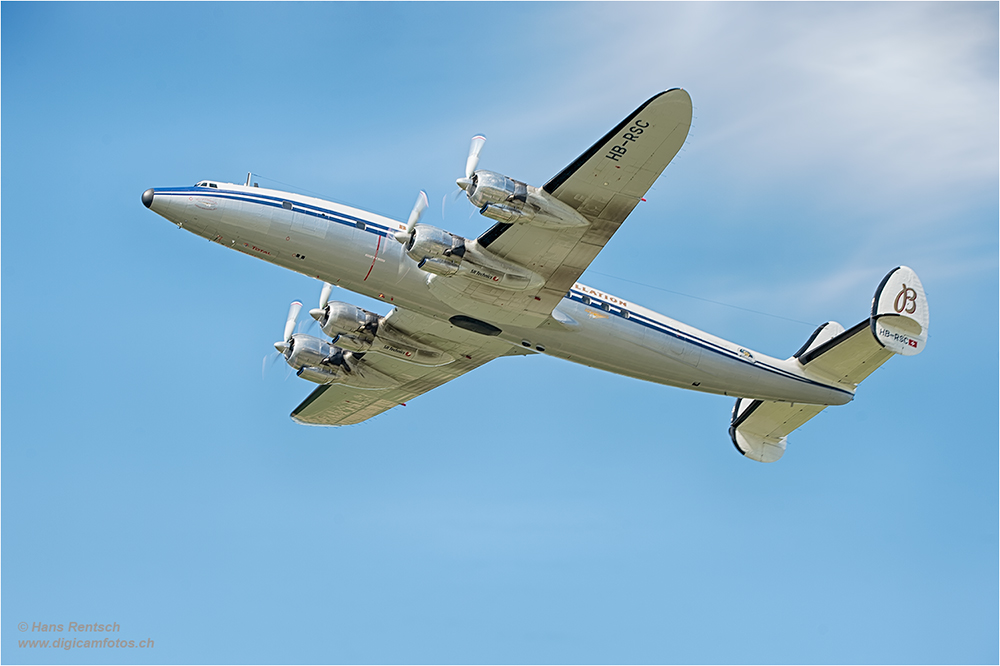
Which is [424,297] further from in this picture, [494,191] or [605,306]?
[605,306]

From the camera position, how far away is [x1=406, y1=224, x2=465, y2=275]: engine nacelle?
2312 centimetres

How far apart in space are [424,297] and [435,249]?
2056mm

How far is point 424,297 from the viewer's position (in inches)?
977

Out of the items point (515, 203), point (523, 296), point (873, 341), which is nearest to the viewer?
point (515, 203)

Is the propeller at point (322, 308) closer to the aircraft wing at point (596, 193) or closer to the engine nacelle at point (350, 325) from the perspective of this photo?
the engine nacelle at point (350, 325)

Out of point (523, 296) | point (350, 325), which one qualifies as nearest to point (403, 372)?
point (350, 325)

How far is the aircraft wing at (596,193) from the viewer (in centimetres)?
2117

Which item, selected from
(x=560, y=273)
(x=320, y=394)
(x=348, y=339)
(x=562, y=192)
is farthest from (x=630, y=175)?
(x=320, y=394)

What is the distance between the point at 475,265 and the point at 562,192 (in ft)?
9.63

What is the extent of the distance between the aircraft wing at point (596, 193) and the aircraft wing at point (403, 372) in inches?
112

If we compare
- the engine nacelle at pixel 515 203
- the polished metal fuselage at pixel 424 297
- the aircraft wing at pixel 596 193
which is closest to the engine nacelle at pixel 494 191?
the engine nacelle at pixel 515 203

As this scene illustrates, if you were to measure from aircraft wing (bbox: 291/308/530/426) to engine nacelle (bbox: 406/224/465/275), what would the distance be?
320 cm

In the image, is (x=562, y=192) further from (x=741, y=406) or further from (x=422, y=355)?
(x=741, y=406)

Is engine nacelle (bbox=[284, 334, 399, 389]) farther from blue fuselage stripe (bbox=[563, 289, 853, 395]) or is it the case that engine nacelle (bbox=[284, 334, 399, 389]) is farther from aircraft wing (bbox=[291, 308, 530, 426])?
blue fuselage stripe (bbox=[563, 289, 853, 395])
